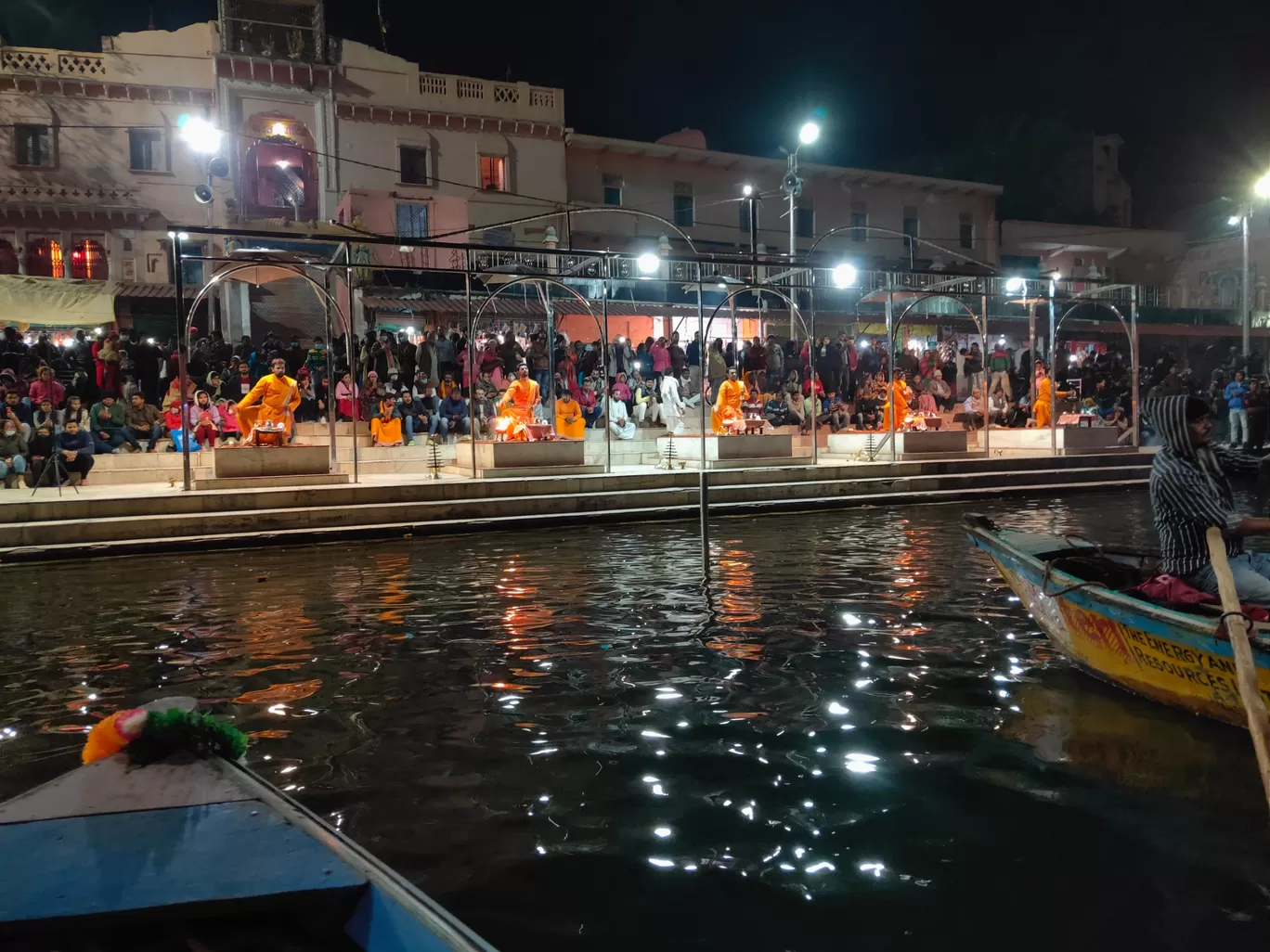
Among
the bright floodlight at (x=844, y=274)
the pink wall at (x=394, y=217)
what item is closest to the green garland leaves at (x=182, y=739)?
the bright floodlight at (x=844, y=274)

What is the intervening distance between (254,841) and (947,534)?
36.7 feet

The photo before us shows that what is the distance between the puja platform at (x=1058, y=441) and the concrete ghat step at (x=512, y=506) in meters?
1.57

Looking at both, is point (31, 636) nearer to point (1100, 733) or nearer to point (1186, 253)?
point (1100, 733)

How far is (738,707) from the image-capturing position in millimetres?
5711

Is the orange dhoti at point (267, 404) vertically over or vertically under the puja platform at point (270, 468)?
over

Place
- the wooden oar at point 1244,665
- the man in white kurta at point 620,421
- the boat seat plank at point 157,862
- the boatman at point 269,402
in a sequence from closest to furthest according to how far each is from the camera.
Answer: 1. the boat seat plank at point 157,862
2. the wooden oar at point 1244,665
3. the boatman at point 269,402
4. the man in white kurta at point 620,421

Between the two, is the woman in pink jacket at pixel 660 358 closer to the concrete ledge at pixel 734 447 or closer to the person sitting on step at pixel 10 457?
the concrete ledge at pixel 734 447

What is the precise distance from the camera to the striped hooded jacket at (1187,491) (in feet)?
18.1

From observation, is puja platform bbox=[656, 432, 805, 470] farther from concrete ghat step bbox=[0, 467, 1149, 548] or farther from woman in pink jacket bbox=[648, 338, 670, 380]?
woman in pink jacket bbox=[648, 338, 670, 380]

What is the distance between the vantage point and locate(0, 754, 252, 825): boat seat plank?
2.93 metres

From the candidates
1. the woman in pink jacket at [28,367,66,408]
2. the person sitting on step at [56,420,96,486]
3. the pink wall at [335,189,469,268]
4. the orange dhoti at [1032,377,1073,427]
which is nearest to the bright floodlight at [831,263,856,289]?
the orange dhoti at [1032,377,1073,427]

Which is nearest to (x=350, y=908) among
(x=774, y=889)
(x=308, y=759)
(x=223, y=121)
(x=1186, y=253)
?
(x=774, y=889)

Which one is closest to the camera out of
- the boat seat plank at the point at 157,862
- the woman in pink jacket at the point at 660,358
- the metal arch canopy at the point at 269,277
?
the boat seat plank at the point at 157,862

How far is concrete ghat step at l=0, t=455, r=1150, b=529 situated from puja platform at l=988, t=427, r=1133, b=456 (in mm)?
863
